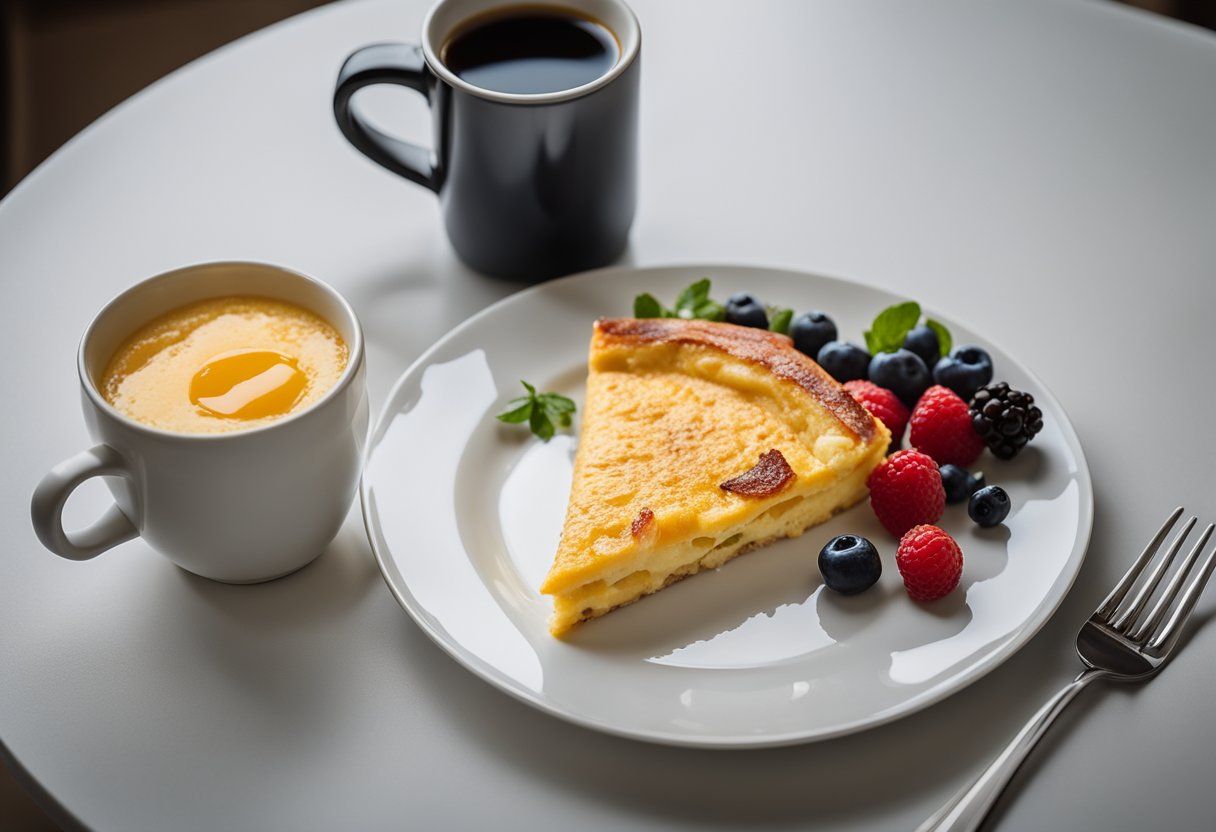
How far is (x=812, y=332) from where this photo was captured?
2.07 meters

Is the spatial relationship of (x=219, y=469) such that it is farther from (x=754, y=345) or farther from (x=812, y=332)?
(x=812, y=332)

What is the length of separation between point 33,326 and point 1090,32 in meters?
2.51

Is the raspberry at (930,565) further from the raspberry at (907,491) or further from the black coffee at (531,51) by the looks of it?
the black coffee at (531,51)

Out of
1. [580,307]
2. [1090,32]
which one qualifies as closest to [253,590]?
[580,307]

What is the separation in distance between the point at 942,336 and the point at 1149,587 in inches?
22.5

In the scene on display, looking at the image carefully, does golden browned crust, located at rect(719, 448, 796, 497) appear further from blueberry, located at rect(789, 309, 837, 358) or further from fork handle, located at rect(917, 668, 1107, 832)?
fork handle, located at rect(917, 668, 1107, 832)

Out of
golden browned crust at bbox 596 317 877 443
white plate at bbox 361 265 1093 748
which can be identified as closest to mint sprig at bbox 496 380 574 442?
white plate at bbox 361 265 1093 748

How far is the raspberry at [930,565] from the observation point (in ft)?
5.45

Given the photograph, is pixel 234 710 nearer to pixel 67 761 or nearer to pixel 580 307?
pixel 67 761

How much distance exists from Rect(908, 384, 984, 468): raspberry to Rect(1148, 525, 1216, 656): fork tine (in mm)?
378

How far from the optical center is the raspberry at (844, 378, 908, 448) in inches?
77.7

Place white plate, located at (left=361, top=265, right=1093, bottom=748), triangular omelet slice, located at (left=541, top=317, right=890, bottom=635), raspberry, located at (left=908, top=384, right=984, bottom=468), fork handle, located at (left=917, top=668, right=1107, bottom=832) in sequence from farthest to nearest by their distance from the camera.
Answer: raspberry, located at (left=908, top=384, right=984, bottom=468), triangular omelet slice, located at (left=541, top=317, right=890, bottom=635), white plate, located at (left=361, top=265, right=1093, bottom=748), fork handle, located at (left=917, top=668, right=1107, bottom=832)

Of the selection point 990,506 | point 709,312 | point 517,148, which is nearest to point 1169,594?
point 990,506

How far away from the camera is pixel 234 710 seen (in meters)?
1.59
